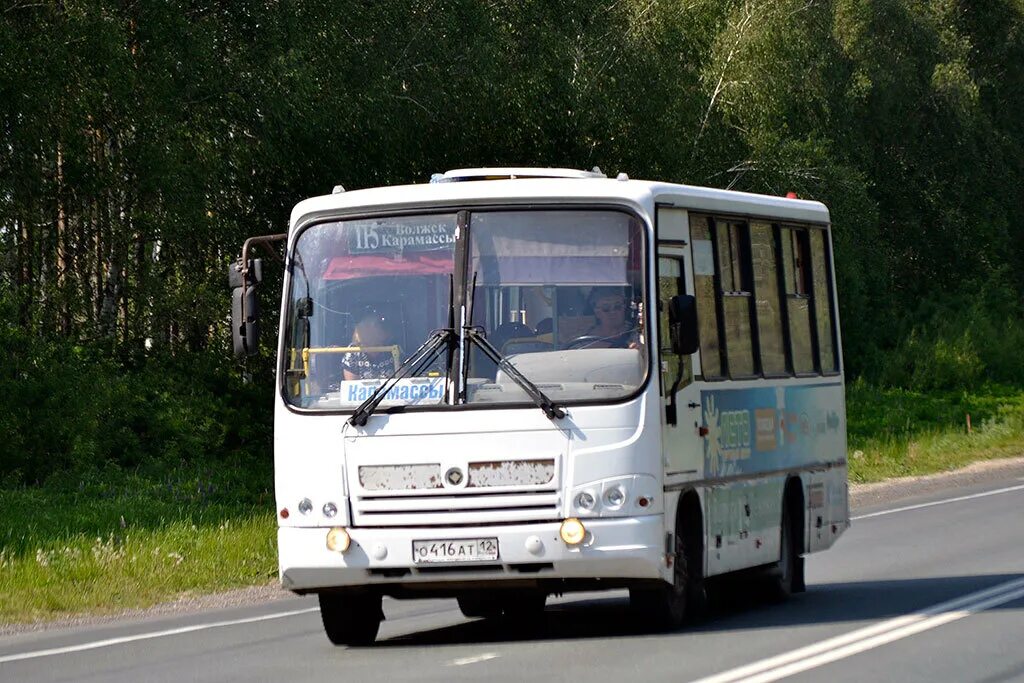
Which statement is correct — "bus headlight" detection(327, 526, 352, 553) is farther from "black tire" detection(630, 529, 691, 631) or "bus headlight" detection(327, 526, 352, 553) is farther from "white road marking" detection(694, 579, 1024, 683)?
"white road marking" detection(694, 579, 1024, 683)

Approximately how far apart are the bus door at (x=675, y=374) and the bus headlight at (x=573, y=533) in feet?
2.32

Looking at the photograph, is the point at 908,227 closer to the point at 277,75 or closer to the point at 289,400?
the point at 277,75

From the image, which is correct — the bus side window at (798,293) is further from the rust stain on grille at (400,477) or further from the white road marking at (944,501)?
the white road marking at (944,501)

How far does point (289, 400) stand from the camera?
39.4 ft

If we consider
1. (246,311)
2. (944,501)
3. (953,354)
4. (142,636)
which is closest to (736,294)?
(246,311)

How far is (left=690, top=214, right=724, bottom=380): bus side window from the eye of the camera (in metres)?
12.9

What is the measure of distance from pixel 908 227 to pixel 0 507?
4651cm

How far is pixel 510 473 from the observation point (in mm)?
11414

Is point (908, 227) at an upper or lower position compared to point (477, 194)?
upper

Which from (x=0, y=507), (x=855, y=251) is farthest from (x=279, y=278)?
(x=855, y=251)

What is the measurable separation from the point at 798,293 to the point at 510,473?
461cm

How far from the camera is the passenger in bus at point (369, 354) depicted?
11898 millimetres

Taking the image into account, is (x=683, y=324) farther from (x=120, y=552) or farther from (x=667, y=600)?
(x=120, y=552)

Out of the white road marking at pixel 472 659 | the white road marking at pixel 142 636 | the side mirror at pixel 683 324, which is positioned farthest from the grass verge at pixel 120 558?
the side mirror at pixel 683 324
